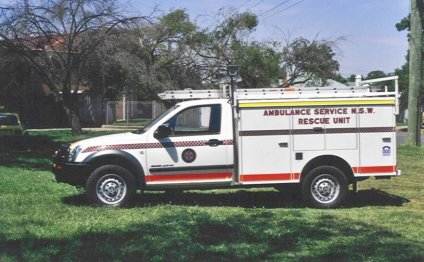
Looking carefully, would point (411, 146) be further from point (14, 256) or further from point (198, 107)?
point (14, 256)

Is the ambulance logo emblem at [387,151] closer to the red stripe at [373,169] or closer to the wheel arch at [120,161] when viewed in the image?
the red stripe at [373,169]

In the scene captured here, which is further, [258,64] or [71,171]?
[258,64]

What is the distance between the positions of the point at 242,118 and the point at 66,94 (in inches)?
700

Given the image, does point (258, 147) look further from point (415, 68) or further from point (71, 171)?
point (415, 68)

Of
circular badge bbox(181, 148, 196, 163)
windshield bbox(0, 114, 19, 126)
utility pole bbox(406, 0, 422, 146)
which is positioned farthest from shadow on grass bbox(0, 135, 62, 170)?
utility pole bbox(406, 0, 422, 146)

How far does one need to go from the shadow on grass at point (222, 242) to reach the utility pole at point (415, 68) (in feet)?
45.9

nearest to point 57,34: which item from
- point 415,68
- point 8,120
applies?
point 8,120

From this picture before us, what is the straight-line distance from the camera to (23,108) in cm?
4303

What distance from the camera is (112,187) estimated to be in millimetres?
9727

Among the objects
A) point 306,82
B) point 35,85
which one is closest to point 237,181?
point 306,82

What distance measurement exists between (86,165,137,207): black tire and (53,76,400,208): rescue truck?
0.02 metres

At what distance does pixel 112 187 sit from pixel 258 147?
98.7 inches

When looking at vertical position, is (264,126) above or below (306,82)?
below

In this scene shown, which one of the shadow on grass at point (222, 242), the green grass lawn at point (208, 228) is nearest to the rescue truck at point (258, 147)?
the green grass lawn at point (208, 228)
